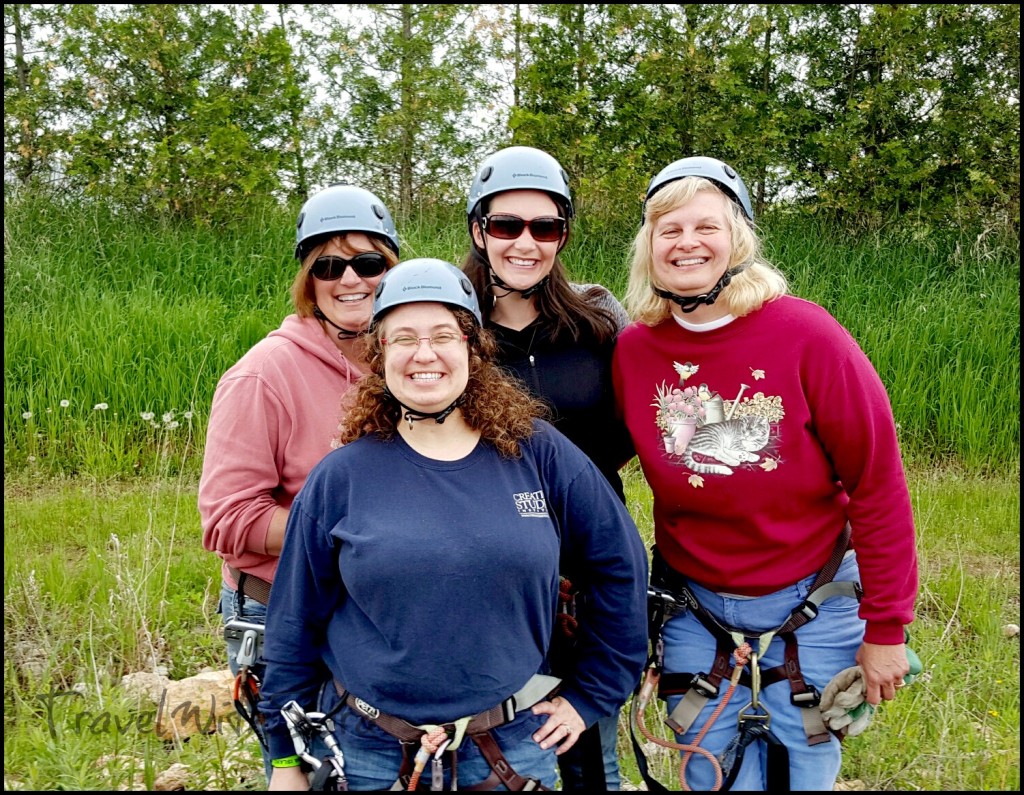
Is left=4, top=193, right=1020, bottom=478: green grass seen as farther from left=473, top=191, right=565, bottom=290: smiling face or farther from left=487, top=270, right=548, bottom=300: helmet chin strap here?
left=473, top=191, right=565, bottom=290: smiling face

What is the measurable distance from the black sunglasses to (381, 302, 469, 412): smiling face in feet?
1.94

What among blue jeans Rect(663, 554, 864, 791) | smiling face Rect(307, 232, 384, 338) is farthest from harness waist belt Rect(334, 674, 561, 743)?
smiling face Rect(307, 232, 384, 338)

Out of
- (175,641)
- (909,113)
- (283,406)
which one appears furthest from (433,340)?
(909,113)

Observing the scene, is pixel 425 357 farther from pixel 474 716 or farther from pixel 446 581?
pixel 474 716

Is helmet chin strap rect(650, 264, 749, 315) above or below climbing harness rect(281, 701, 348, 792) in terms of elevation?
above

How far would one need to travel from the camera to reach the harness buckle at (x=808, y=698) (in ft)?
9.30

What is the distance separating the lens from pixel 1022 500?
6.94 meters

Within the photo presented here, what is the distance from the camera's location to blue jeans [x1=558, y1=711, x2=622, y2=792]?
2990 mm

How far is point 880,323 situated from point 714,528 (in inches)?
293

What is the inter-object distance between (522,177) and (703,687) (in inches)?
76.0

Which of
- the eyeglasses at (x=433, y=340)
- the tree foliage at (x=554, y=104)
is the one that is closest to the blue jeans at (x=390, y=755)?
the eyeglasses at (x=433, y=340)

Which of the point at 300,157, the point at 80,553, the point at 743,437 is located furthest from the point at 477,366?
the point at 300,157

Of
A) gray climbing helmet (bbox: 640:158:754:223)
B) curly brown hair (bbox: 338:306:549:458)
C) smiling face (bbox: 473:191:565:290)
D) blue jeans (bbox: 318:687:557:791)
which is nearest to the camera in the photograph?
blue jeans (bbox: 318:687:557:791)

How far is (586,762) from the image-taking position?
298 cm
